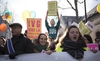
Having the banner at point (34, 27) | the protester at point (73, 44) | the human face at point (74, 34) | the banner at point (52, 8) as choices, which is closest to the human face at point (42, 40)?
the protester at point (73, 44)

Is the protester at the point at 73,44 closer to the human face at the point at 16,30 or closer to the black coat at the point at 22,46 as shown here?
the black coat at the point at 22,46

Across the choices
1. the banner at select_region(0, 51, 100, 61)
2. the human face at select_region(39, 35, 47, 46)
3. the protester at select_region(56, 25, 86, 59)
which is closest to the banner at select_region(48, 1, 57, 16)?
the human face at select_region(39, 35, 47, 46)

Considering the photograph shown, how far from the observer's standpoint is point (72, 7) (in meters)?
17.4

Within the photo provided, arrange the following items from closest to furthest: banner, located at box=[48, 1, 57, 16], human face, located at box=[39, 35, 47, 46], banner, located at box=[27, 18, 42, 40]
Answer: human face, located at box=[39, 35, 47, 46]
banner, located at box=[27, 18, 42, 40]
banner, located at box=[48, 1, 57, 16]

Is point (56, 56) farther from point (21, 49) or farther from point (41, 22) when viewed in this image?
point (41, 22)

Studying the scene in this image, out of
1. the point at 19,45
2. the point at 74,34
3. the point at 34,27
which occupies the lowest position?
the point at 34,27

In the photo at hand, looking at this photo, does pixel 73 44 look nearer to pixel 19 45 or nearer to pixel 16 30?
pixel 19 45

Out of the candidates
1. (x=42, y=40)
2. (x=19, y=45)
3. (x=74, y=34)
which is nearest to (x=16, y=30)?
(x=19, y=45)

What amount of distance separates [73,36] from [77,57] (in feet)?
1.31

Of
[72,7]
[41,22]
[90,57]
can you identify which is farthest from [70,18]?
[90,57]

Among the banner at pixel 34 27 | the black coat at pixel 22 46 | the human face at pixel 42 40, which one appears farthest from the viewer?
the banner at pixel 34 27

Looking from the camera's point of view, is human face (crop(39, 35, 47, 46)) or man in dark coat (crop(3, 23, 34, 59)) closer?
man in dark coat (crop(3, 23, 34, 59))

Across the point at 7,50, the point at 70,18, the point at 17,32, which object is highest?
the point at 17,32

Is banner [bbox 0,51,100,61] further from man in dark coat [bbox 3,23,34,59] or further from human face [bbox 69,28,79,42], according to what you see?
human face [bbox 69,28,79,42]
